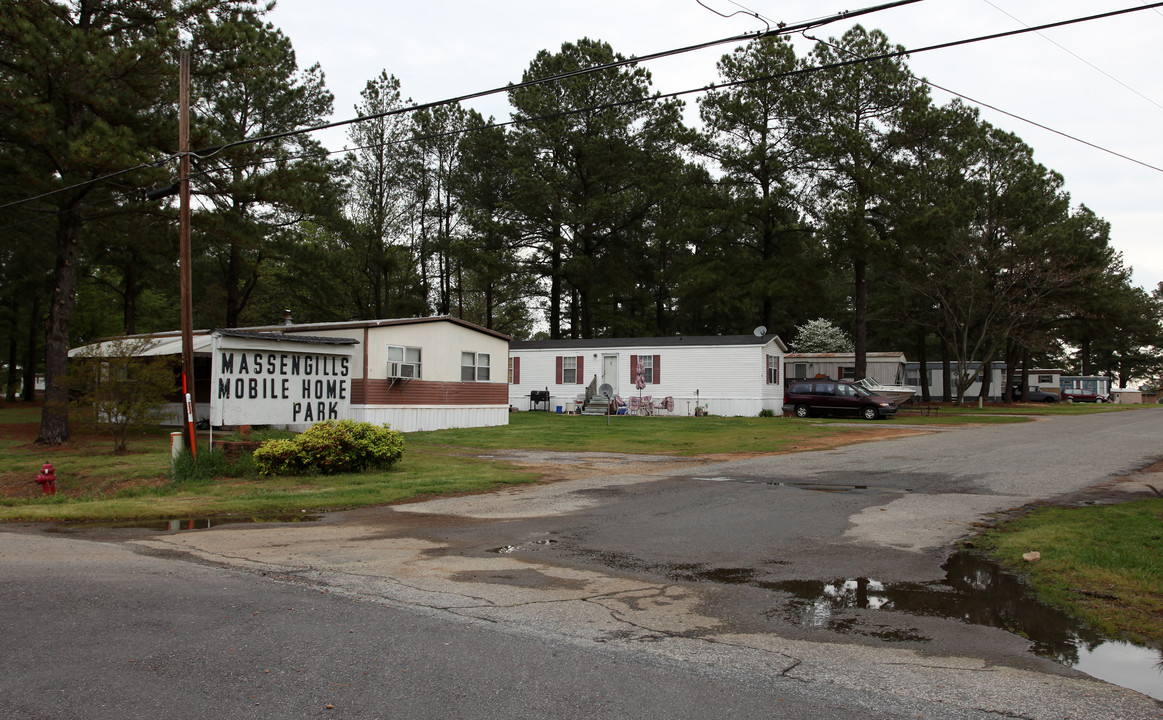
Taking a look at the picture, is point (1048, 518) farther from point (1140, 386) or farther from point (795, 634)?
point (1140, 386)

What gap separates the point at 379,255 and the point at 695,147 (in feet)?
54.4

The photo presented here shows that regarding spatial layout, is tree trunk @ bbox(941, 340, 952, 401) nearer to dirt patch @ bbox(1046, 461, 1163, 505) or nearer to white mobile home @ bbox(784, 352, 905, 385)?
white mobile home @ bbox(784, 352, 905, 385)

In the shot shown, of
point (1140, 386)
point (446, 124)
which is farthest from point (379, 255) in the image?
point (1140, 386)

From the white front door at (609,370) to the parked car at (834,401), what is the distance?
7467mm

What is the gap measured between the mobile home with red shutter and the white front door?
0.14 ft

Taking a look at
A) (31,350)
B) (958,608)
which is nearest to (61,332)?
(958,608)

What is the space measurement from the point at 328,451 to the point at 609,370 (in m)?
22.4

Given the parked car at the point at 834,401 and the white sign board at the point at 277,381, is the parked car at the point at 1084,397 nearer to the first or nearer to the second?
the parked car at the point at 834,401

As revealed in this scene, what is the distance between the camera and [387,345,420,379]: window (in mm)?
23828

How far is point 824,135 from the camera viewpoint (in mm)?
35344

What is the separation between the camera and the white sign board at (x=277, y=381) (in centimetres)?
1630

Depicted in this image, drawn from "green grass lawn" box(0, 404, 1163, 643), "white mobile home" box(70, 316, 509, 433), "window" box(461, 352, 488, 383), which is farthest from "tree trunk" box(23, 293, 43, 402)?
"window" box(461, 352, 488, 383)

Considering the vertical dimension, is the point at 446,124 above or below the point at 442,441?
above

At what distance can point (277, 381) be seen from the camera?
17.5m
